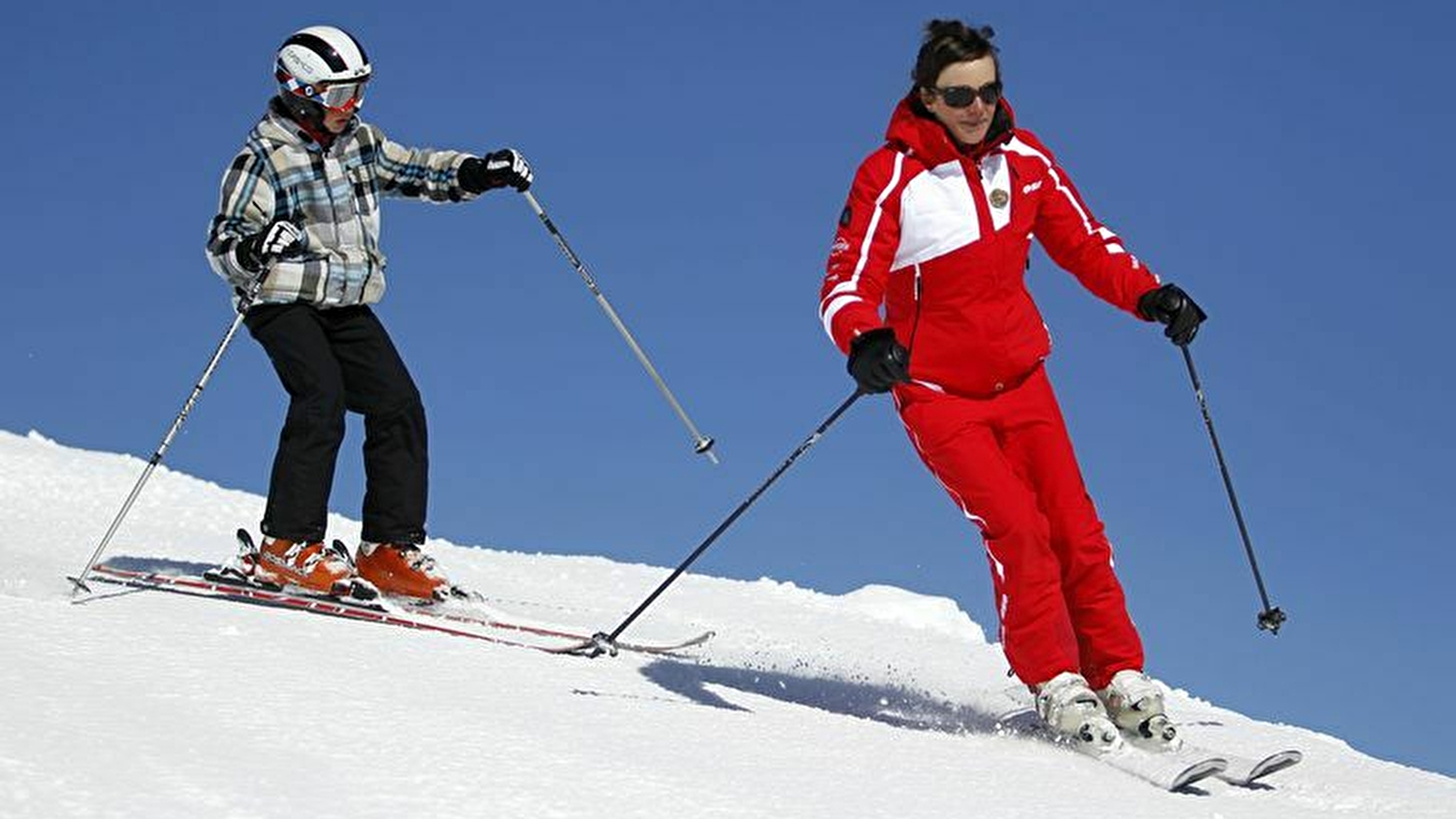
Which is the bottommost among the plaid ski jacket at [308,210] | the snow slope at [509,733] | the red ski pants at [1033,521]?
the snow slope at [509,733]

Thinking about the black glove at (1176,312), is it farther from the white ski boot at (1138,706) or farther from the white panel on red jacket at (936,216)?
the white ski boot at (1138,706)

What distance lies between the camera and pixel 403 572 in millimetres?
7297

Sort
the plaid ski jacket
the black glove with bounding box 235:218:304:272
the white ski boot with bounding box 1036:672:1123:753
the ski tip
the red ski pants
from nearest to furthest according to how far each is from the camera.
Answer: the ski tip < the white ski boot with bounding box 1036:672:1123:753 < the red ski pants < the black glove with bounding box 235:218:304:272 < the plaid ski jacket

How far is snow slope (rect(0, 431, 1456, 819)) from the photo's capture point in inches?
149

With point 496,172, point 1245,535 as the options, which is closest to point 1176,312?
point 1245,535

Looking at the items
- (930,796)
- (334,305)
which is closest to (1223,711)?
→ (930,796)

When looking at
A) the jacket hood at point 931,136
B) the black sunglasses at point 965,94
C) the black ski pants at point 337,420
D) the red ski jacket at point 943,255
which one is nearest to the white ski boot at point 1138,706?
the red ski jacket at point 943,255

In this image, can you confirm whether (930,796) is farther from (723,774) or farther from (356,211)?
(356,211)

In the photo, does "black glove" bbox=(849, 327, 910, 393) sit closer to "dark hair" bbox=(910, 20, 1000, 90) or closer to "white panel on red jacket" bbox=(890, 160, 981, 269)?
"white panel on red jacket" bbox=(890, 160, 981, 269)

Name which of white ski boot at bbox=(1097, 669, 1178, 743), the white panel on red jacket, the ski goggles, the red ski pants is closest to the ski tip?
white ski boot at bbox=(1097, 669, 1178, 743)

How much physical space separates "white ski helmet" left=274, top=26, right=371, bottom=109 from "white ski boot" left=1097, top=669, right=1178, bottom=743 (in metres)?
3.79

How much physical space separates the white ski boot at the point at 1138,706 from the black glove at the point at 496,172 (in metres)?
3.47

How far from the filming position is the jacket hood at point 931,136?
5.52 metres

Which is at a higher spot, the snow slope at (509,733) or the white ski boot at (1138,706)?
the white ski boot at (1138,706)
